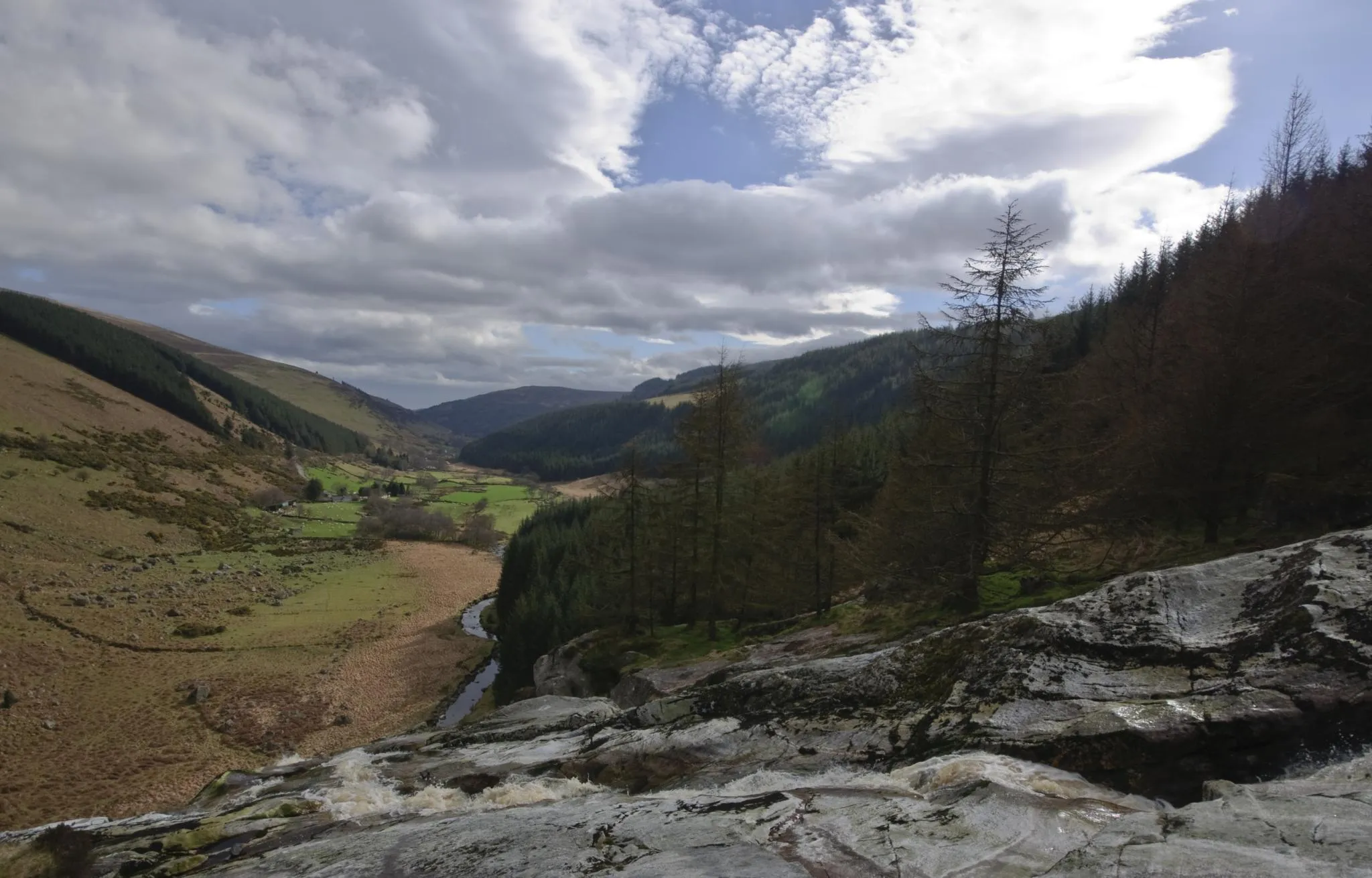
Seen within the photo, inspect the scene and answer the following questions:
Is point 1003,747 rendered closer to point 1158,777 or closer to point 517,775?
point 1158,777

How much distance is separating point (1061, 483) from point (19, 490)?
105184 millimetres

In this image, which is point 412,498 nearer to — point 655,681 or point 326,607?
point 326,607

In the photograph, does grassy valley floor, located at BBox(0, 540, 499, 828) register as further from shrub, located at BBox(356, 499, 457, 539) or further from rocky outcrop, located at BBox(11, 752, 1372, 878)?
shrub, located at BBox(356, 499, 457, 539)

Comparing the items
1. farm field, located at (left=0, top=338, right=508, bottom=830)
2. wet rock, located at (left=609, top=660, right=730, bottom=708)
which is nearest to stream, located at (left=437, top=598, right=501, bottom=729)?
farm field, located at (left=0, top=338, right=508, bottom=830)

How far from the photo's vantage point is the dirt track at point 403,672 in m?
40.9

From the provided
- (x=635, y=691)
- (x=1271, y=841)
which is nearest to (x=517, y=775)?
(x=1271, y=841)

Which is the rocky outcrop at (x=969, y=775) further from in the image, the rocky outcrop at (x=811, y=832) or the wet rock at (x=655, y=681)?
the wet rock at (x=655, y=681)

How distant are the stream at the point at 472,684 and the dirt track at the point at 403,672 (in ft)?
4.31

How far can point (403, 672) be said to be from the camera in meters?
52.0

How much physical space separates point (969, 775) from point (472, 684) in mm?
51526

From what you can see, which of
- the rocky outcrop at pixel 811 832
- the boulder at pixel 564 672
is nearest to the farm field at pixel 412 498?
the boulder at pixel 564 672

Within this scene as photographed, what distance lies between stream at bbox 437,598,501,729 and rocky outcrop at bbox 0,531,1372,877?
74.9ft

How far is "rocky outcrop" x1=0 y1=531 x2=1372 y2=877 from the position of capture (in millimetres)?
5664

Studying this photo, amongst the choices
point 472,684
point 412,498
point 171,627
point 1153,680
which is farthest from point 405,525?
point 1153,680
